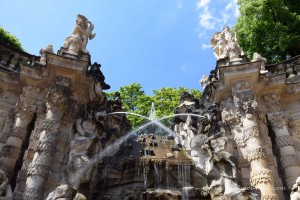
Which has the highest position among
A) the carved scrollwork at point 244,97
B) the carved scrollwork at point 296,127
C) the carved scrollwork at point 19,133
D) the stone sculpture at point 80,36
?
the stone sculpture at point 80,36

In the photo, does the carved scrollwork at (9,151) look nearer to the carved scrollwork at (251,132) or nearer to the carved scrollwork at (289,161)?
the carved scrollwork at (251,132)

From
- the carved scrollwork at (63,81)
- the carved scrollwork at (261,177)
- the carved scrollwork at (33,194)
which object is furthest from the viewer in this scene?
the carved scrollwork at (63,81)

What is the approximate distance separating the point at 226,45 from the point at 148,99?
13.4 m

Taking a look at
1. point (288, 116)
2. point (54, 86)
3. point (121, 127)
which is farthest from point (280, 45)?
point (54, 86)

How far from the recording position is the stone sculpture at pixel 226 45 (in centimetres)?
1203

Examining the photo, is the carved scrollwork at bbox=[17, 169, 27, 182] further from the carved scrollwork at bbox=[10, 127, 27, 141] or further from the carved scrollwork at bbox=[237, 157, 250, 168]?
the carved scrollwork at bbox=[237, 157, 250, 168]

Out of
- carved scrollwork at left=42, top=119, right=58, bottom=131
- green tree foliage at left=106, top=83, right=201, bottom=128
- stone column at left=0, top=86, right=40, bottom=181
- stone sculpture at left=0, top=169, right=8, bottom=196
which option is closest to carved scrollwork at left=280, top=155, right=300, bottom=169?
carved scrollwork at left=42, top=119, right=58, bottom=131

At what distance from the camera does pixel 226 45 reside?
41.5 feet

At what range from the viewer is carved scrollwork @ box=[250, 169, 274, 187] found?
8.45 metres

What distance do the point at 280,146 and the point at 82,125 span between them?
6408mm

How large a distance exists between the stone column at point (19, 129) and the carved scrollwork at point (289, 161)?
26.4ft

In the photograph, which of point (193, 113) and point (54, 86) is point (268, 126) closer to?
point (193, 113)

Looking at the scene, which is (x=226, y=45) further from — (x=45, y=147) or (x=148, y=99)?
Result: (x=148, y=99)

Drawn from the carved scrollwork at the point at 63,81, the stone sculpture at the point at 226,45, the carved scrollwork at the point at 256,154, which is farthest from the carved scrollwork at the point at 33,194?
the stone sculpture at the point at 226,45
